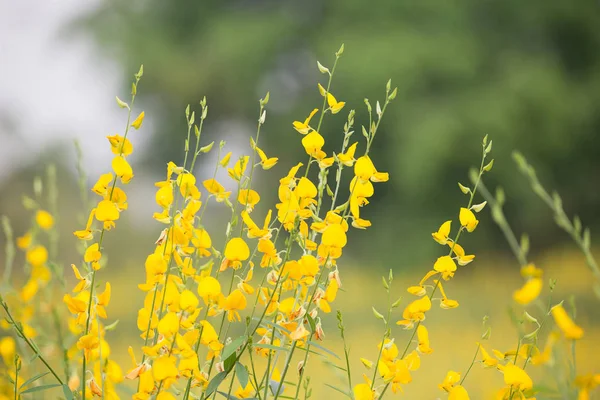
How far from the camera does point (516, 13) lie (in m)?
10.4

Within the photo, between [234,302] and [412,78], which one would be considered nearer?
[234,302]

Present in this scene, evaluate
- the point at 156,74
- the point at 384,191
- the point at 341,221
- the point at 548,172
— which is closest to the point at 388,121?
the point at 384,191

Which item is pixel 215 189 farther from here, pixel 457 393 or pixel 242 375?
pixel 457 393

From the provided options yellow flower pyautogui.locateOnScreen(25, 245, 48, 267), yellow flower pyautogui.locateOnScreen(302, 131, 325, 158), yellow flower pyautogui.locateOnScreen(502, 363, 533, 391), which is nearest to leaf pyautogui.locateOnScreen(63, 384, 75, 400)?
yellow flower pyautogui.locateOnScreen(302, 131, 325, 158)

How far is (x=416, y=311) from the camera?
3.78 feet

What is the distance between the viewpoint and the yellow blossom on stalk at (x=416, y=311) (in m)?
1.13

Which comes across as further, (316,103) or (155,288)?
(316,103)

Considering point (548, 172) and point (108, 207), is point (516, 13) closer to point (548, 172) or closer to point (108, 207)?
point (548, 172)

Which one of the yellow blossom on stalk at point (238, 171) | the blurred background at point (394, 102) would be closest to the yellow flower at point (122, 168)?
the yellow blossom on stalk at point (238, 171)

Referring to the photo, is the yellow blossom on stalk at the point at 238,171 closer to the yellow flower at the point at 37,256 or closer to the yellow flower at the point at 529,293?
the yellow flower at the point at 529,293

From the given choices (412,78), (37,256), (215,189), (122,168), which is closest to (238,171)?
(215,189)

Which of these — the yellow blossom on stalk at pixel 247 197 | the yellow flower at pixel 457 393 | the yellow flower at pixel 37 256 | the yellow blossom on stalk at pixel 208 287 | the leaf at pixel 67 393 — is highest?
the yellow flower at pixel 37 256

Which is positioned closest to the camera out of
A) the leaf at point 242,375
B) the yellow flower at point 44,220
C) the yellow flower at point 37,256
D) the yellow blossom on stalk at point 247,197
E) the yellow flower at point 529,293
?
the yellow flower at point 529,293

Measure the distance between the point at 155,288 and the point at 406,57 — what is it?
856 cm
